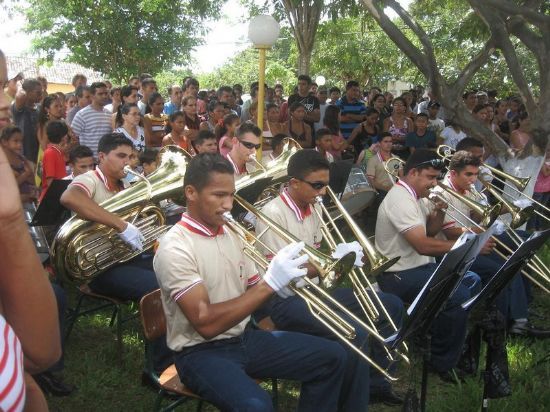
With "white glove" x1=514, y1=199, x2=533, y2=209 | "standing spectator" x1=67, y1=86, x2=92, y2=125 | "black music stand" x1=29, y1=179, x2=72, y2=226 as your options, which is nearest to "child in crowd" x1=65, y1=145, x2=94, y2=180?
"black music stand" x1=29, y1=179, x2=72, y2=226

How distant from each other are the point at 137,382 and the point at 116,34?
15.9m

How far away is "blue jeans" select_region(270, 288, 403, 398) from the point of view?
3004 millimetres

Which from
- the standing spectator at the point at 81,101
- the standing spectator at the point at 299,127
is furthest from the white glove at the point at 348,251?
the standing spectator at the point at 81,101

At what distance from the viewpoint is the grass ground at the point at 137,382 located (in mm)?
3557

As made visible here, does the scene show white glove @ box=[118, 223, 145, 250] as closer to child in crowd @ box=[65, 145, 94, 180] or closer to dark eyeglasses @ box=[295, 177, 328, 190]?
dark eyeglasses @ box=[295, 177, 328, 190]

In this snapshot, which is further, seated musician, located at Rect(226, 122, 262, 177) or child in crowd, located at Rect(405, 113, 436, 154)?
child in crowd, located at Rect(405, 113, 436, 154)

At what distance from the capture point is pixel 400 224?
4.14 m

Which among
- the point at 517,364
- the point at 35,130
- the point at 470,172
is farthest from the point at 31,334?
the point at 35,130

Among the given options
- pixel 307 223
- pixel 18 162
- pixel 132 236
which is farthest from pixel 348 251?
pixel 18 162

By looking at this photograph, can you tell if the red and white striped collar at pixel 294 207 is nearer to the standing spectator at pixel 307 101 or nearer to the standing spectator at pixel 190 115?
the standing spectator at pixel 190 115

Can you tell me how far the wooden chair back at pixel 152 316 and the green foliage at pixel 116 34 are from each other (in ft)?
48.9

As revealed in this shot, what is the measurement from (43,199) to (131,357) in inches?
46.6

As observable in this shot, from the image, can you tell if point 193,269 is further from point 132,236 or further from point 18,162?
point 18,162

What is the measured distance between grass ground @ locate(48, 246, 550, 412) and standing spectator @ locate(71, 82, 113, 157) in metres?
2.85
